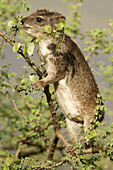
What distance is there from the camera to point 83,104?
3.77 meters

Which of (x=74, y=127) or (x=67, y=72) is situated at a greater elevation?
(x=67, y=72)

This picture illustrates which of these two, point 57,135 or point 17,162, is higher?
point 57,135

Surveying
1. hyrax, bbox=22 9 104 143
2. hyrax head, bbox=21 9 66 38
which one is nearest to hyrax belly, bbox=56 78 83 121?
hyrax, bbox=22 9 104 143

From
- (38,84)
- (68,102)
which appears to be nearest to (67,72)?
(68,102)

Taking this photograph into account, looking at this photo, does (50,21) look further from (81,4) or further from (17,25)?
(81,4)

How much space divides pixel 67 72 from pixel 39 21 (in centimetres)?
67

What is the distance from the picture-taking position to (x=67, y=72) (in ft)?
12.0

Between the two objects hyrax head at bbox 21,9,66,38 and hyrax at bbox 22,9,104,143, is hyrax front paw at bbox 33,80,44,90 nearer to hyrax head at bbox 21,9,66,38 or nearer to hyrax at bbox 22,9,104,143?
hyrax at bbox 22,9,104,143

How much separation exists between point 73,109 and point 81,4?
220 centimetres

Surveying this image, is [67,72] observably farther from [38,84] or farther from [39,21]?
[39,21]

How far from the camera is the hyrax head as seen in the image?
350cm

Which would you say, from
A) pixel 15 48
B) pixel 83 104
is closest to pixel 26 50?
pixel 15 48

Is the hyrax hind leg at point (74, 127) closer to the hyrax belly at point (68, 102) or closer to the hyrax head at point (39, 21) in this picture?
the hyrax belly at point (68, 102)

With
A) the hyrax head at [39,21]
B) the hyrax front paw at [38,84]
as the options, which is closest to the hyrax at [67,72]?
the hyrax head at [39,21]
